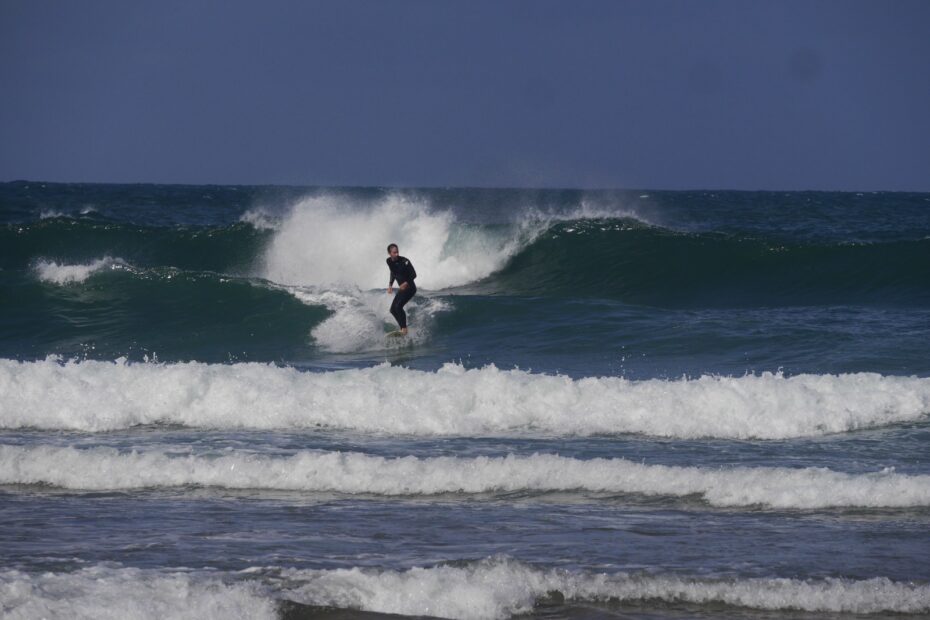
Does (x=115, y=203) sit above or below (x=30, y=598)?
above

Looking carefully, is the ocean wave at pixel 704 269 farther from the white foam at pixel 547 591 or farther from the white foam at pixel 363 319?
the white foam at pixel 547 591

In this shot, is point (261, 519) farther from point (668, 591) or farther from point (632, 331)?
point (632, 331)

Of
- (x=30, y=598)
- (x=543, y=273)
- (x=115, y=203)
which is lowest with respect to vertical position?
(x=30, y=598)

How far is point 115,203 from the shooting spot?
153 feet

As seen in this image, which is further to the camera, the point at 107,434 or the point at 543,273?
the point at 543,273

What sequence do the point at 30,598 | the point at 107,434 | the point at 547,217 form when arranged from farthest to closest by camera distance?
the point at 547,217, the point at 107,434, the point at 30,598

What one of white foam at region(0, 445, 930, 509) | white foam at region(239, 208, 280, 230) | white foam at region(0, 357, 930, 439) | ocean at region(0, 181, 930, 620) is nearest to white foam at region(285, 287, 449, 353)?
ocean at region(0, 181, 930, 620)

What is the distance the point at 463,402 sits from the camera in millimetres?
10570

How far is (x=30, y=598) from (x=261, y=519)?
1.93m

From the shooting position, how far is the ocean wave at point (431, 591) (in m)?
5.29

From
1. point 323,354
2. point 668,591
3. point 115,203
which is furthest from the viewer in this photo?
point 115,203

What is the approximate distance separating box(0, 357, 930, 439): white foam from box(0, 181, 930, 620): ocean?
0.03 metres

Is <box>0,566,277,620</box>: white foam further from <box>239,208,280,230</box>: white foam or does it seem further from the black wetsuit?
<box>239,208,280,230</box>: white foam

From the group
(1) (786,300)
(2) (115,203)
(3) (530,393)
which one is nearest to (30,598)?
(3) (530,393)
